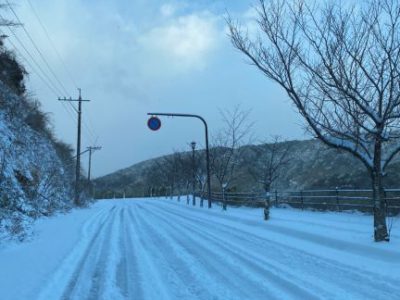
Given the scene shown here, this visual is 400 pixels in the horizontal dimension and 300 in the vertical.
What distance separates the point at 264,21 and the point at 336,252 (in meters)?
6.82

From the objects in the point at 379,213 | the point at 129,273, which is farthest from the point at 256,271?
the point at 379,213

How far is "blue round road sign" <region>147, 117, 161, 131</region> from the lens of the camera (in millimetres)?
30078

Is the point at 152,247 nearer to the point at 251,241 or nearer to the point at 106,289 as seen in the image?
the point at 251,241

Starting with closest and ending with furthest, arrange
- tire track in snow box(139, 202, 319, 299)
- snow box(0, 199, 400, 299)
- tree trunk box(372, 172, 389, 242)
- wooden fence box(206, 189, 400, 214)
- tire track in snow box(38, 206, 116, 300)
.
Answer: tire track in snow box(139, 202, 319, 299) < tire track in snow box(38, 206, 116, 300) < snow box(0, 199, 400, 299) < tree trunk box(372, 172, 389, 242) < wooden fence box(206, 189, 400, 214)

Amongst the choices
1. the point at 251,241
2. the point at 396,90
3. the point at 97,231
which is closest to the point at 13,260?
the point at 251,241

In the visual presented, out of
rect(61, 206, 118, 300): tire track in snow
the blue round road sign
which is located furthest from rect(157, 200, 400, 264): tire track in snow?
the blue round road sign

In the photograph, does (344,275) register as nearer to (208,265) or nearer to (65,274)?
(208,265)

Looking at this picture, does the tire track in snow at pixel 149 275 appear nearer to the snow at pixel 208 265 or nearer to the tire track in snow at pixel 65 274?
the snow at pixel 208 265

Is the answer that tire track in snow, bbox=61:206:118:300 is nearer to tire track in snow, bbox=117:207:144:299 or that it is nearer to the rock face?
tire track in snow, bbox=117:207:144:299

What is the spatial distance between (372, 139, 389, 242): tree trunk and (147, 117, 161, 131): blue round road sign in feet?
58.6

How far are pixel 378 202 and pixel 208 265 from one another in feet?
16.9

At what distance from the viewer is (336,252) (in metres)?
12.5

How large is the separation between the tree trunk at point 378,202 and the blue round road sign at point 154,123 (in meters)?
17.9

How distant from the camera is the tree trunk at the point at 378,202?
1315 centimetres
